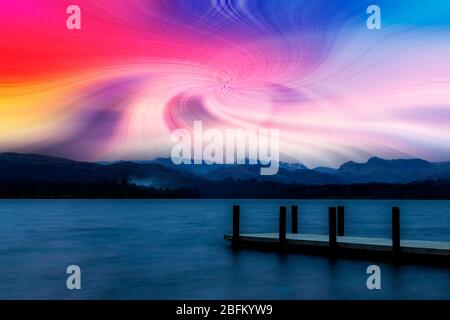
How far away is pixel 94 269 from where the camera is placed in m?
27.6

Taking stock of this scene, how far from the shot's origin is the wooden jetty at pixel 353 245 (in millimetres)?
21922

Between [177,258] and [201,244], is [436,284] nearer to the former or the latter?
Answer: [177,258]

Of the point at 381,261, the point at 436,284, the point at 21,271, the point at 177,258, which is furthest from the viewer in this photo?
the point at 177,258

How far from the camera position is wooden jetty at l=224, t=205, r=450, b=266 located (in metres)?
21.9

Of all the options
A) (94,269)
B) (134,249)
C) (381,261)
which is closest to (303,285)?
(381,261)

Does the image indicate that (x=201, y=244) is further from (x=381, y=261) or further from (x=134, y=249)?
(x=381, y=261)

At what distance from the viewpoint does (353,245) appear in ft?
79.6
